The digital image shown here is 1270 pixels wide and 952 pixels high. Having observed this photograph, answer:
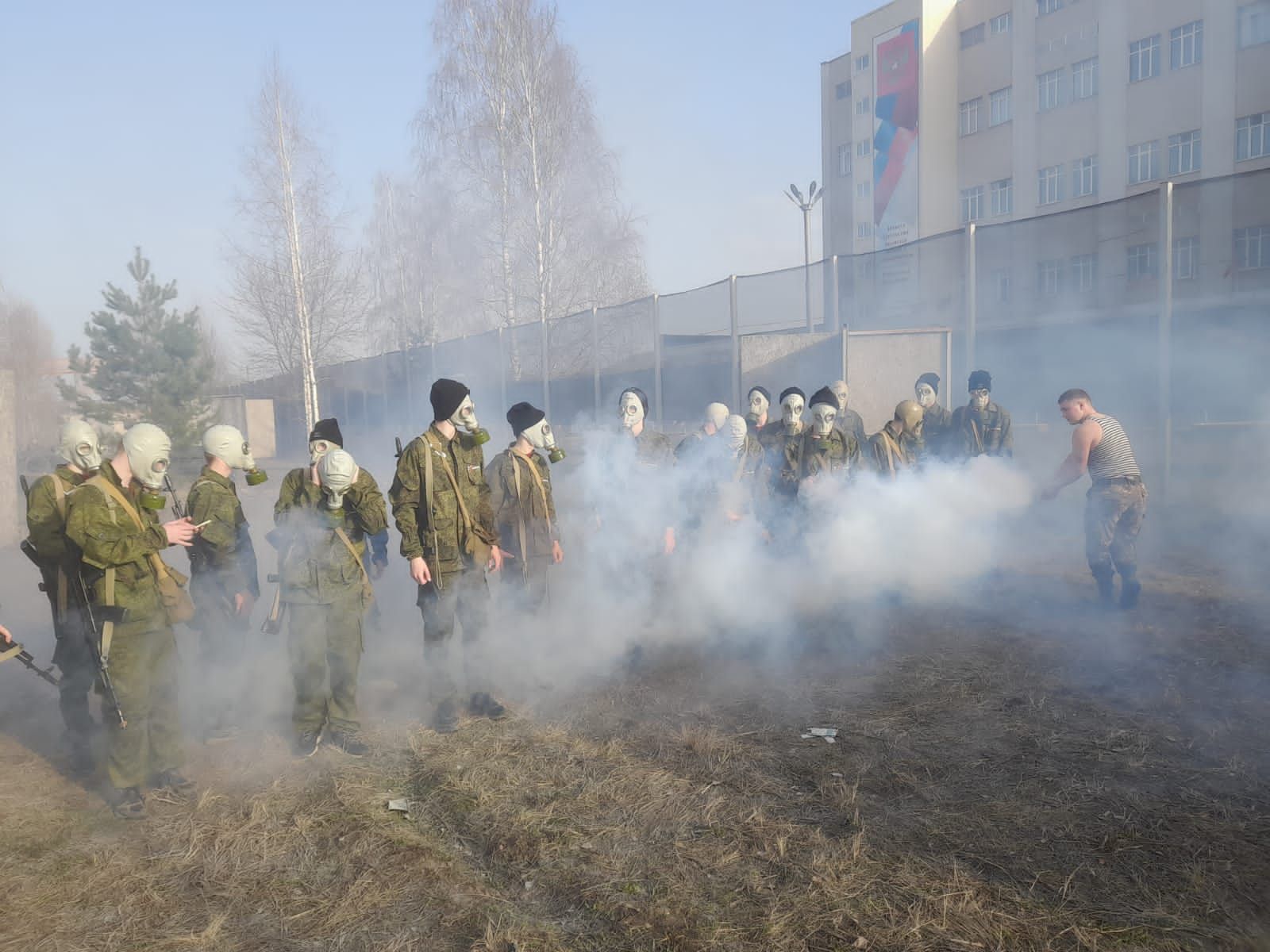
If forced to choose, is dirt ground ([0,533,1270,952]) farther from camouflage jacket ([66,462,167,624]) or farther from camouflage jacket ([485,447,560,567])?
camouflage jacket ([485,447,560,567])

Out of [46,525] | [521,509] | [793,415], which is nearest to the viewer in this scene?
[46,525]

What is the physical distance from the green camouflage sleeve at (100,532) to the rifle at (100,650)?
0.84 feet

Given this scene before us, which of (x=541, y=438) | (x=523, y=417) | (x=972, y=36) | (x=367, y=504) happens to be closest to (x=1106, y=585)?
(x=541, y=438)

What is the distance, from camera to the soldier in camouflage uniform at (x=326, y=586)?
4762 mm

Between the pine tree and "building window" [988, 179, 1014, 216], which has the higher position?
"building window" [988, 179, 1014, 216]

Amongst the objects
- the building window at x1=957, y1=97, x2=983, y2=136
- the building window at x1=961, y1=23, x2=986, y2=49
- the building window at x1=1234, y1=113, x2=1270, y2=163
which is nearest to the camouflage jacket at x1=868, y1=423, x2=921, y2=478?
the building window at x1=1234, y1=113, x2=1270, y2=163

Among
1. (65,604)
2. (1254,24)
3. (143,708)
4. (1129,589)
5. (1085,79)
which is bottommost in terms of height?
(1129,589)

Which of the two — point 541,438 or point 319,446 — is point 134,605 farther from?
point 541,438

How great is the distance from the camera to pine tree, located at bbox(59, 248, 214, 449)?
63.6 ft

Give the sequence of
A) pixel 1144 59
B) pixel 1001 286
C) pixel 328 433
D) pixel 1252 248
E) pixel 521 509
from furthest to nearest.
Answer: pixel 1144 59
pixel 1001 286
pixel 1252 248
pixel 521 509
pixel 328 433

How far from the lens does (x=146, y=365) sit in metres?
19.6

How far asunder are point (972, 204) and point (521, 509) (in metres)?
30.7

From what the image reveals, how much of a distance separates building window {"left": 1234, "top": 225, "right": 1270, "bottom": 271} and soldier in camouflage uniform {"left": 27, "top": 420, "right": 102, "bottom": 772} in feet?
34.1

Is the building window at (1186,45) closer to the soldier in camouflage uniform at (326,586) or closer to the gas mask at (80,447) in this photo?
the soldier in camouflage uniform at (326,586)
